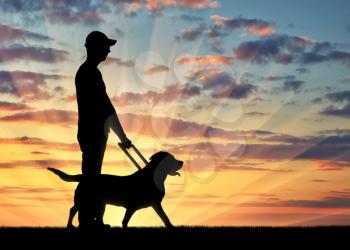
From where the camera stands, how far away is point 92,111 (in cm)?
1135

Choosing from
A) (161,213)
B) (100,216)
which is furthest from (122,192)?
(161,213)

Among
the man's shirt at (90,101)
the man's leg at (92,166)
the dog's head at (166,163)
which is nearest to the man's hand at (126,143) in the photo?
the man's leg at (92,166)

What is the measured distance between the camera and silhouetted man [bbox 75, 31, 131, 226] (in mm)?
11219

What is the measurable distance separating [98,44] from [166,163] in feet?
9.06

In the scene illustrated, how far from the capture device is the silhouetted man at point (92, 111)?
1122 cm

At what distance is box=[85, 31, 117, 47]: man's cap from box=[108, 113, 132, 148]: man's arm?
141 cm

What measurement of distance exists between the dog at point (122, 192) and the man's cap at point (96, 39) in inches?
97.9

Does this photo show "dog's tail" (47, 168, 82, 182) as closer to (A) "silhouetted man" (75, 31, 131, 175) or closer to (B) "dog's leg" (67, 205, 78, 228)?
(A) "silhouetted man" (75, 31, 131, 175)

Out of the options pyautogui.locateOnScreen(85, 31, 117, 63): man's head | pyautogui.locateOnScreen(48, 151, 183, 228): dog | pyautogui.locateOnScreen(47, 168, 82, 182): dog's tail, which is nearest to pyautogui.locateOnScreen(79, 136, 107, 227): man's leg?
pyautogui.locateOnScreen(48, 151, 183, 228): dog

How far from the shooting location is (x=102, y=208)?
11555mm
